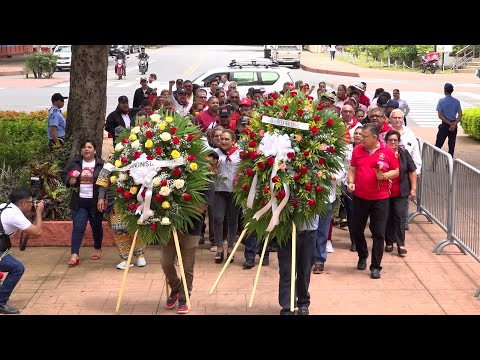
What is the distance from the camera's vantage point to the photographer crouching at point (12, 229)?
848cm

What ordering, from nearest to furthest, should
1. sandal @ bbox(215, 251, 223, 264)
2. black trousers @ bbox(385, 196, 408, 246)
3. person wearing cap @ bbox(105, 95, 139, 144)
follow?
sandal @ bbox(215, 251, 223, 264)
black trousers @ bbox(385, 196, 408, 246)
person wearing cap @ bbox(105, 95, 139, 144)

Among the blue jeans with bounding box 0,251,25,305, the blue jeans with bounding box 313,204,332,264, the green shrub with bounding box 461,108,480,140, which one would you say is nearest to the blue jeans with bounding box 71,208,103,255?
the blue jeans with bounding box 0,251,25,305

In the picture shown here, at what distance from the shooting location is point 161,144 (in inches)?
336

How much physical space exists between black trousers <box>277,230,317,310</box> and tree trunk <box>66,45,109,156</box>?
16.8 feet

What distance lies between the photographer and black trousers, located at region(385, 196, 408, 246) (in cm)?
1087

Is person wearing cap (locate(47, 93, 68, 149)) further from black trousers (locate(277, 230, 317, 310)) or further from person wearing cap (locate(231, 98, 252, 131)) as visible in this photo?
black trousers (locate(277, 230, 317, 310))

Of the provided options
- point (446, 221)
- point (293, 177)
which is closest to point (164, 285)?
point (293, 177)

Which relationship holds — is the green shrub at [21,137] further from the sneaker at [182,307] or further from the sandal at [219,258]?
the sneaker at [182,307]

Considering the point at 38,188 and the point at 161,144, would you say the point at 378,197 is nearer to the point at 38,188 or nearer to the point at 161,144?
the point at 161,144

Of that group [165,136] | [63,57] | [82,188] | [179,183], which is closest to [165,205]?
[179,183]

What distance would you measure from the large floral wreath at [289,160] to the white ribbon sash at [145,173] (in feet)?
2.70

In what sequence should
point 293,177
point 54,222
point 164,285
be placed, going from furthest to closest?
point 54,222
point 164,285
point 293,177

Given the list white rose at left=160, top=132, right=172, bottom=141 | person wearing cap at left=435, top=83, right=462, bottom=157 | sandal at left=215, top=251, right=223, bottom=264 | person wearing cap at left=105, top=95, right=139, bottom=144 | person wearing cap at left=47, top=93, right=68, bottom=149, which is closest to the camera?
white rose at left=160, top=132, right=172, bottom=141
